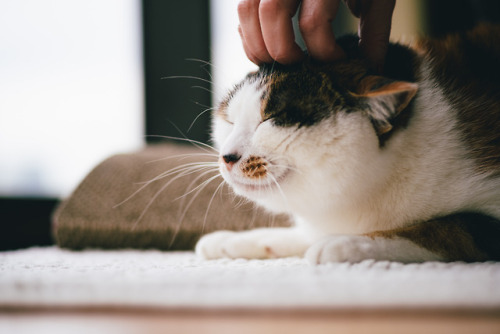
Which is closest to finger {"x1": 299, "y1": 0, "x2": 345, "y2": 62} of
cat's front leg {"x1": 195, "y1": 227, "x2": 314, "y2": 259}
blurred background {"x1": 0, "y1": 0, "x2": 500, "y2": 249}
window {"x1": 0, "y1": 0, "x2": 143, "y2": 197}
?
cat's front leg {"x1": 195, "y1": 227, "x2": 314, "y2": 259}

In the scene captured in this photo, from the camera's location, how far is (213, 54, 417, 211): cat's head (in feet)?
2.12

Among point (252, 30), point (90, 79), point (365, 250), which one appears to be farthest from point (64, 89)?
point (365, 250)

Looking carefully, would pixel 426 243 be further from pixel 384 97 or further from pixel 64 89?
pixel 64 89

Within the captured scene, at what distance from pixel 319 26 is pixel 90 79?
1.49 metres

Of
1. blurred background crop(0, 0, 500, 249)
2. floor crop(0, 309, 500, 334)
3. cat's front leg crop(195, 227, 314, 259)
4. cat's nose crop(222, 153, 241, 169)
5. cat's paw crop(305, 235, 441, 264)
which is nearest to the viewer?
floor crop(0, 309, 500, 334)

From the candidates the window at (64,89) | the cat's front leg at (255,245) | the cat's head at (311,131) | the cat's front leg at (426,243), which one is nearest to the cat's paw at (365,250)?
the cat's front leg at (426,243)

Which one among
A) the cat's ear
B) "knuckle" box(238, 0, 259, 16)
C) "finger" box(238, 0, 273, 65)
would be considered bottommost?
the cat's ear

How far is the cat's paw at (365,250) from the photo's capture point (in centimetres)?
58

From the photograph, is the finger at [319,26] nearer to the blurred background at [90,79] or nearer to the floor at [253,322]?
the floor at [253,322]

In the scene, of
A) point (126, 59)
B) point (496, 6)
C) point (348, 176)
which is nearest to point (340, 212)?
point (348, 176)

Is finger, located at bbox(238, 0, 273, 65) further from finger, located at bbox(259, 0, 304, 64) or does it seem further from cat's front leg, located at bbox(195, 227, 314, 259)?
cat's front leg, located at bbox(195, 227, 314, 259)

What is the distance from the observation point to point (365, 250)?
59cm

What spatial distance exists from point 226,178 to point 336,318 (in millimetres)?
377

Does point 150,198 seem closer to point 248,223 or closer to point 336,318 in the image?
point 248,223
